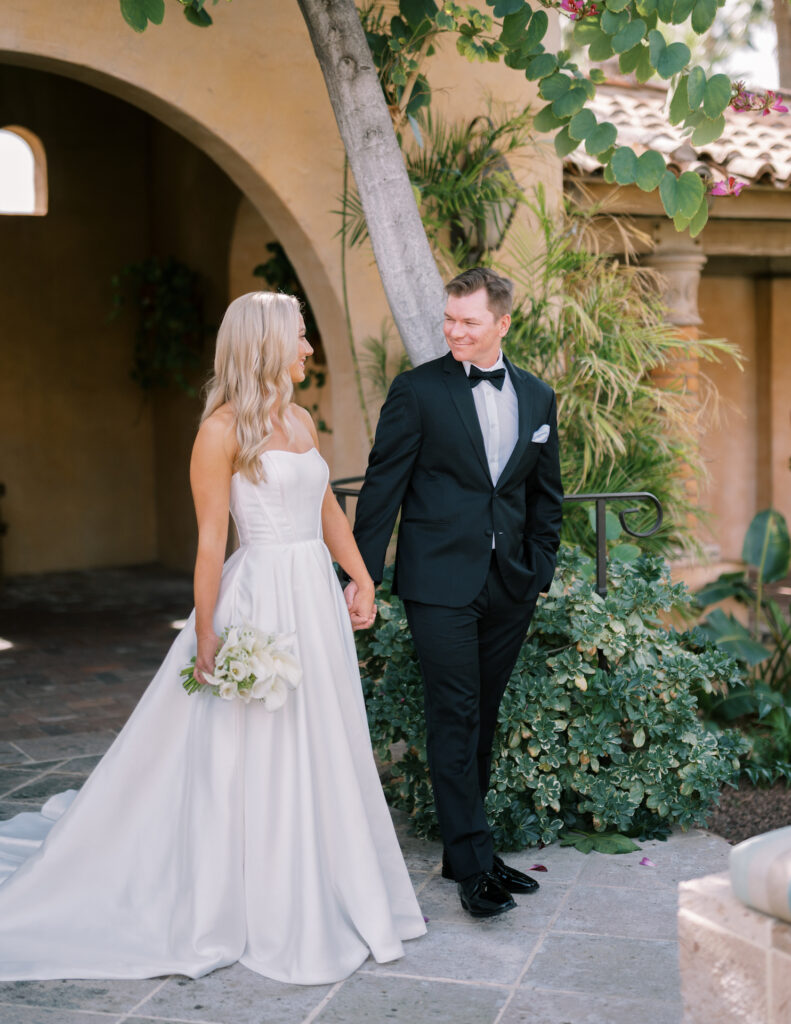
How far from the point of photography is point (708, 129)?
4.08m

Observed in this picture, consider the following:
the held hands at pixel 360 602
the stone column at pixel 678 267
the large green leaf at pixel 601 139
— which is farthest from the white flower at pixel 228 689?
the stone column at pixel 678 267

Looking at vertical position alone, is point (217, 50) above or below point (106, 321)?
above

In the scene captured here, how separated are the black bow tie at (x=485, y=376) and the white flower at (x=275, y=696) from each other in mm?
1049

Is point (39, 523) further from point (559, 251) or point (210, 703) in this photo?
point (210, 703)

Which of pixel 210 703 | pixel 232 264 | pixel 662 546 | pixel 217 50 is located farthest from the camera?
pixel 232 264

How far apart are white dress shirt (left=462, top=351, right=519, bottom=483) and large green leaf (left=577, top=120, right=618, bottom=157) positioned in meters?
1.05

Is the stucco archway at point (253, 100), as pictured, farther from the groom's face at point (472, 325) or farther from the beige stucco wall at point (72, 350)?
the beige stucco wall at point (72, 350)

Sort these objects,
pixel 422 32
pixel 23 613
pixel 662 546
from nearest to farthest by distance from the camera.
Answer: pixel 422 32 < pixel 662 546 < pixel 23 613

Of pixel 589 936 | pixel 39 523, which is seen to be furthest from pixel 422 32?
pixel 39 523

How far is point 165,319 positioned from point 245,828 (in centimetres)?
730

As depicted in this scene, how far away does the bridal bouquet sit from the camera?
313 cm

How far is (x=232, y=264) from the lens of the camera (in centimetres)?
945

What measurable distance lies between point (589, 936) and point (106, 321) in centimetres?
804

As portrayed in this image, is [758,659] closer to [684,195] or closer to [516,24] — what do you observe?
[684,195]
